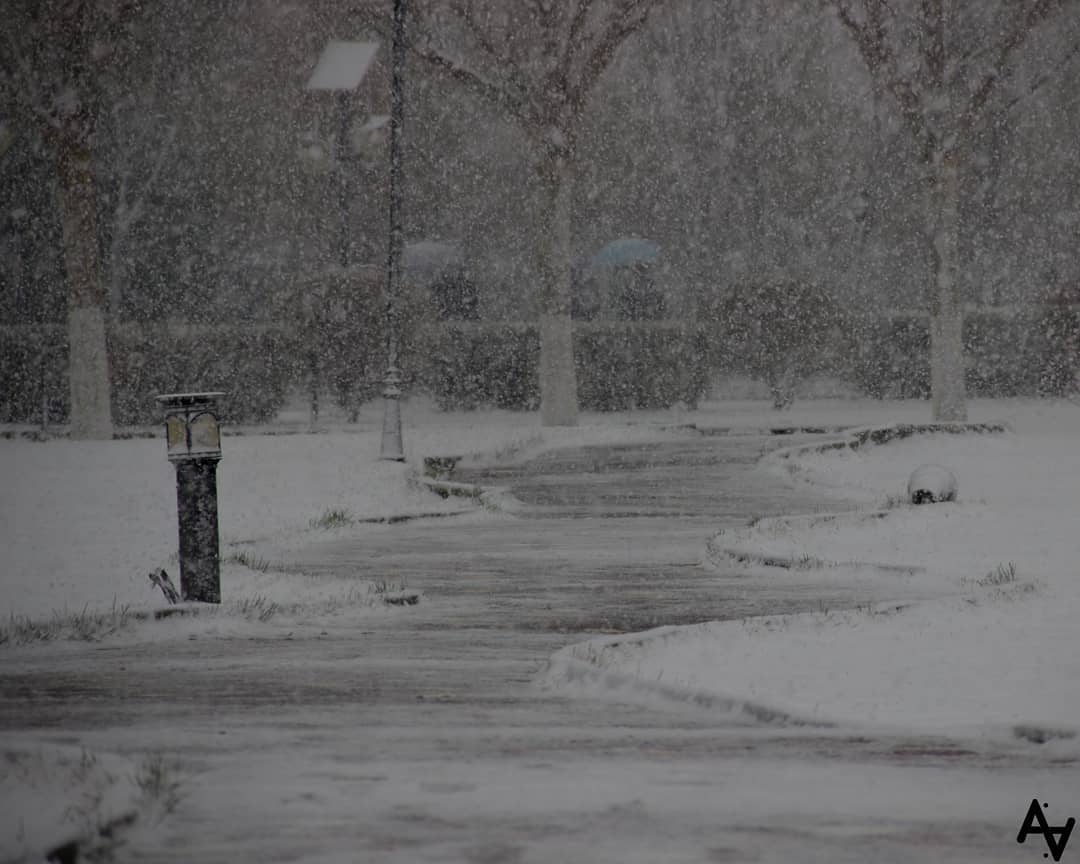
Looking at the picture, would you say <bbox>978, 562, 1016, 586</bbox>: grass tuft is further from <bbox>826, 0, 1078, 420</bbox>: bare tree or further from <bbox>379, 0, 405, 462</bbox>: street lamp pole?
<bbox>826, 0, 1078, 420</bbox>: bare tree

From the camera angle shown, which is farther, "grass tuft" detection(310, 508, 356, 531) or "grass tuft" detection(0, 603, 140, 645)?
"grass tuft" detection(310, 508, 356, 531)

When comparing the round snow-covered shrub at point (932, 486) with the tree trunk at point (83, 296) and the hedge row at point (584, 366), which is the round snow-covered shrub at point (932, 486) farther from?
the hedge row at point (584, 366)

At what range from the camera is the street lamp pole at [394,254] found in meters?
25.8

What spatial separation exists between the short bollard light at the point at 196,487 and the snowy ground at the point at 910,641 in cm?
307

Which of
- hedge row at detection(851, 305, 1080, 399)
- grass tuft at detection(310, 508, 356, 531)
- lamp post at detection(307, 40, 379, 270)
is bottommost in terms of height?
grass tuft at detection(310, 508, 356, 531)

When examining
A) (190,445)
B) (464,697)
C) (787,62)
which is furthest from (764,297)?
(464,697)

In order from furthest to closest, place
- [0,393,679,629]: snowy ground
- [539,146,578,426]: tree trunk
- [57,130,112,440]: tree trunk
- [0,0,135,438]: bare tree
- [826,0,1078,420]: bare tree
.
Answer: [539,146,578,426]: tree trunk < [826,0,1078,420]: bare tree < [57,130,112,440]: tree trunk < [0,0,135,438]: bare tree < [0,393,679,629]: snowy ground

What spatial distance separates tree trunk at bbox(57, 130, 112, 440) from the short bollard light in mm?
20627

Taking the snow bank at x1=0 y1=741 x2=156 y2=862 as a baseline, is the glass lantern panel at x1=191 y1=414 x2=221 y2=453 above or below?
above

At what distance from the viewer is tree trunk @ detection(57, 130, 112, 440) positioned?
31.8 m

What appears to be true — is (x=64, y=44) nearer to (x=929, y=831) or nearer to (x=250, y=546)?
(x=250, y=546)
